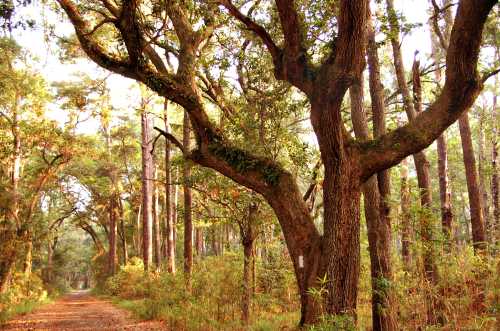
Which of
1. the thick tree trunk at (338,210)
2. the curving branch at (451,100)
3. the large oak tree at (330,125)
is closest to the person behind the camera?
the curving branch at (451,100)

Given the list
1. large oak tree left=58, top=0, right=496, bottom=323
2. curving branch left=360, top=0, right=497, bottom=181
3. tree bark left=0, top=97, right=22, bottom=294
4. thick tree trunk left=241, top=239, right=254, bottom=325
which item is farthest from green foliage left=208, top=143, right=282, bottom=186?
tree bark left=0, top=97, right=22, bottom=294

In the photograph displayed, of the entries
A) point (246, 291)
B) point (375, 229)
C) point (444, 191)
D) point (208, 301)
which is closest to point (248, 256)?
point (246, 291)

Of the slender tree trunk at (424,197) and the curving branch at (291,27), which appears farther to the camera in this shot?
the curving branch at (291,27)

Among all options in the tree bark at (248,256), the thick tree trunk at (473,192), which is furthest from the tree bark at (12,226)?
the thick tree trunk at (473,192)

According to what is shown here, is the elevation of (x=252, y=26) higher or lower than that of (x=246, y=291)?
higher

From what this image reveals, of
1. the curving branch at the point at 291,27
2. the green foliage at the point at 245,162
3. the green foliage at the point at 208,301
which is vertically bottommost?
the green foliage at the point at 208,301

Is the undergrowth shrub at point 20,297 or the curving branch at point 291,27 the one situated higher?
the curving branch at point 291,27

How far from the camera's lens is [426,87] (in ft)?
50.5

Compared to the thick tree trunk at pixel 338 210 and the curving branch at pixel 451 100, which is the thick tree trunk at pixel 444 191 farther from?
the thick tree trunk at pixel 338 210

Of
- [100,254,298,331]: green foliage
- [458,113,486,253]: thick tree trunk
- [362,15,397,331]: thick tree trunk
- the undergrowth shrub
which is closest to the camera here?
[362,15,397,331]: thick tree trunk

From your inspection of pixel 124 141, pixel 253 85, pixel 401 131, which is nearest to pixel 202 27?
pixel 253 85

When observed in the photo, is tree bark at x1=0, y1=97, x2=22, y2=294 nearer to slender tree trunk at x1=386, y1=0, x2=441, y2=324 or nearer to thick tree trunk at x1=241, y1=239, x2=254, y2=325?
thick tree trunk at x1=241, y1=239, x2=254, y2=325

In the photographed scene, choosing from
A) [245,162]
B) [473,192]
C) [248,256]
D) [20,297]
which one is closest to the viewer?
[245,162]

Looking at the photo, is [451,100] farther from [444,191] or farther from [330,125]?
[444,191]
